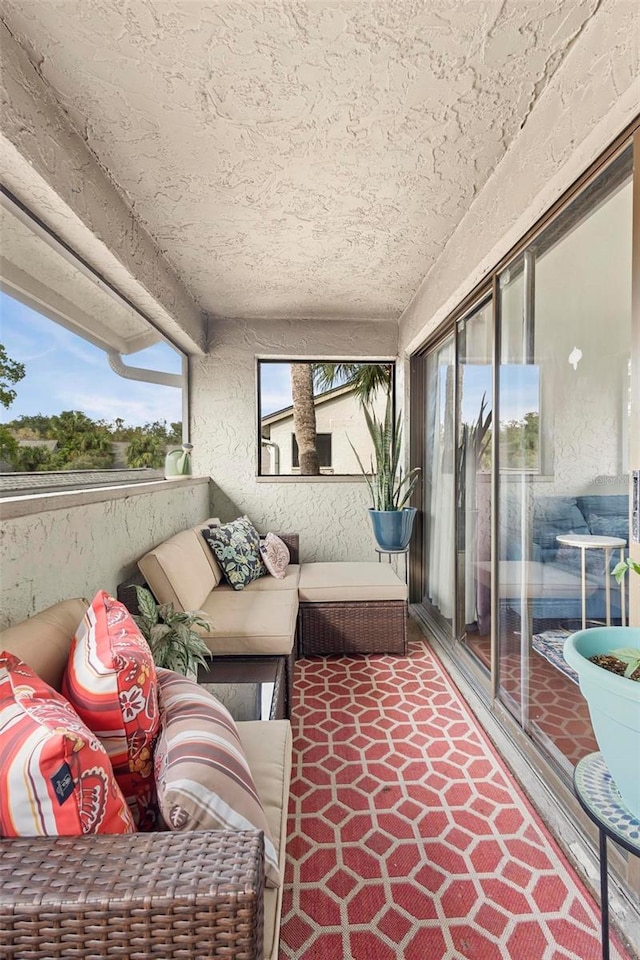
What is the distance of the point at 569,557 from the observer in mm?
1500

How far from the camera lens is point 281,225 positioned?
2.28 metres

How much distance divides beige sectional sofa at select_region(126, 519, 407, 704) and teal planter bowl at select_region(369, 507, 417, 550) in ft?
0.70

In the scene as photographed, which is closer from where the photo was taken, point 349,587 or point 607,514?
point 607,514

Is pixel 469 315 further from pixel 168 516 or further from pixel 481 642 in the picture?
pixel 168 516

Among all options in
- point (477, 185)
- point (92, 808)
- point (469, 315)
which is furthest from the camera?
point (469, 315)

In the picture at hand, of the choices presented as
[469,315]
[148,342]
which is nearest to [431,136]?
[469,315]

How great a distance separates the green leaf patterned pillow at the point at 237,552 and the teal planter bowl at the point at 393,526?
2.91 feet

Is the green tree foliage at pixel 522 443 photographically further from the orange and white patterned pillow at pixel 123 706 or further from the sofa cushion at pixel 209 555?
the sofa cushion at pixel 209 555

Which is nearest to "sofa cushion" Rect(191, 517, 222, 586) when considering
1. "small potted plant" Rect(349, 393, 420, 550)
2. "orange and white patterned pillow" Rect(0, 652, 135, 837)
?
"small potted plant" Rect(349, 393, 420, 550)

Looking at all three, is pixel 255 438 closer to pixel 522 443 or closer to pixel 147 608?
pixel 147 608

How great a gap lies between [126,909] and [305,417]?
138 inches

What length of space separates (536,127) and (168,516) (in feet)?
8.44

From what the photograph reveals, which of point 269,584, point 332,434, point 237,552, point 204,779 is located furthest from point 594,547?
point 332,434

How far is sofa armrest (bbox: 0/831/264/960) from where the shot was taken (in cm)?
66
